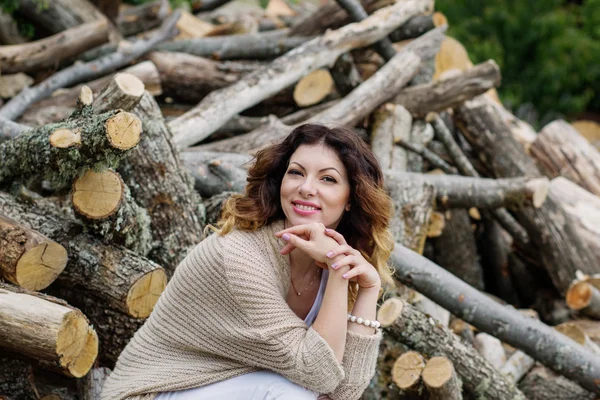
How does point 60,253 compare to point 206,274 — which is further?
point 60,253

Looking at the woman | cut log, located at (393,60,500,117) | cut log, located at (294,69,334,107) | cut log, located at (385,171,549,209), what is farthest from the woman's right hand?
cut log, located at (294,69,334,107)

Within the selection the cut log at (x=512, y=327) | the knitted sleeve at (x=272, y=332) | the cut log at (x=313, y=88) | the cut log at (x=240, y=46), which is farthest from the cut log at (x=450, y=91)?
the knitted sleeve at (x=272, y=332)

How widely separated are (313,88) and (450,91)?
3.66 ft

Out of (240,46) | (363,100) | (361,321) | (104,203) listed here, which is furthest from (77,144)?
(240,46)

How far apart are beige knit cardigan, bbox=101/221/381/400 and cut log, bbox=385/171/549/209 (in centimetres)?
266

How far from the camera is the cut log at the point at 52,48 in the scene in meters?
5.91

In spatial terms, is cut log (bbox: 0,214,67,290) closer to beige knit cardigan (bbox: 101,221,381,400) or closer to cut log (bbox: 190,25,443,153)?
beige knit cardigan (bbox: 101,221,381,400)

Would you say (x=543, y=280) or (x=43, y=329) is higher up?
(x=43, y=329)

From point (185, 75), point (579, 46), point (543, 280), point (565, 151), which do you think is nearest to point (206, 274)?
point (185, 75)

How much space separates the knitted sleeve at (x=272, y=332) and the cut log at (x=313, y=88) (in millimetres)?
3740

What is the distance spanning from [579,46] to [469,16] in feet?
5.80

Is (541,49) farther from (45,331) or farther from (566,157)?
(45,331)

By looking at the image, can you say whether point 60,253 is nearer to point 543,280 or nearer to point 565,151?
point 543,280

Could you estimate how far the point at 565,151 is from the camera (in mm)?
6758
